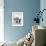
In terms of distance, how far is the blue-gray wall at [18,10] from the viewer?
16.6 ft

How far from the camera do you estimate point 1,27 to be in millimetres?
5105

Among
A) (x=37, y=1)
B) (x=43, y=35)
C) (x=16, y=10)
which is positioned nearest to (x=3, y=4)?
(x=16, y=10)

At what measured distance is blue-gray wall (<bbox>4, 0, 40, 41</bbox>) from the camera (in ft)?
16.6

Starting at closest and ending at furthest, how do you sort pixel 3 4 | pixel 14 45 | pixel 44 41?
pixel 44 41 < pixel 14 45 < pixel 3 4

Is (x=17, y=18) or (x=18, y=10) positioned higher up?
(x=18, y=10)

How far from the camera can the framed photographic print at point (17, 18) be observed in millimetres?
5113

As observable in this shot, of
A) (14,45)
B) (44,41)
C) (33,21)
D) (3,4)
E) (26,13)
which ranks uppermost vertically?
(3,4)

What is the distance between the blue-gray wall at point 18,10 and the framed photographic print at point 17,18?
0.12 m

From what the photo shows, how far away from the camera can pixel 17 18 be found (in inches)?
203

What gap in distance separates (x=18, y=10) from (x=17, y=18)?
0.32 metres

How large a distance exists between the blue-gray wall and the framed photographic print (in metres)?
0.12

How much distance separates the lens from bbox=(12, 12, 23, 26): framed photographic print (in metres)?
5.11

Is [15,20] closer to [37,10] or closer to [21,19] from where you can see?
[21,19]

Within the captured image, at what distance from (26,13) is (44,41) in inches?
105
